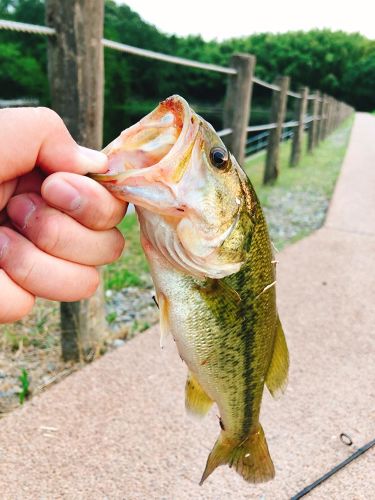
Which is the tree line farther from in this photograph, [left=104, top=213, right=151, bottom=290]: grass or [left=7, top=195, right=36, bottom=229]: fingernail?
[left=7, top=195, right=36, bottom=229]: fingernail

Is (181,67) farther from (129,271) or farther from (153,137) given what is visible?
(153,137)

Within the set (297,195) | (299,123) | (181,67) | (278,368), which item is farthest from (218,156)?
(181,67)

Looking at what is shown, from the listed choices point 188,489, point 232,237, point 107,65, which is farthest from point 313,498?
point 107,65

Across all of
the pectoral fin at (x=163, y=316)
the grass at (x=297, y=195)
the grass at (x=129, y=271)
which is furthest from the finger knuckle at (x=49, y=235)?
the grass at (x=297, y=195)

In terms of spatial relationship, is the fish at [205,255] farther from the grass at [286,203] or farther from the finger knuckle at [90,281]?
the grass at [286,203]

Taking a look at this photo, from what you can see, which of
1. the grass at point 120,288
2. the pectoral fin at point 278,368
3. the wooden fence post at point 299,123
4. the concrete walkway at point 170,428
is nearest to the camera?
the pectoral fin at point 278,368

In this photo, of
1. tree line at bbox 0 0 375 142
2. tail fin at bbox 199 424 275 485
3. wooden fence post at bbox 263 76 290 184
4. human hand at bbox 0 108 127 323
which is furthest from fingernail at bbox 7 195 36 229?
tree line at bbox 0 0 375 142
